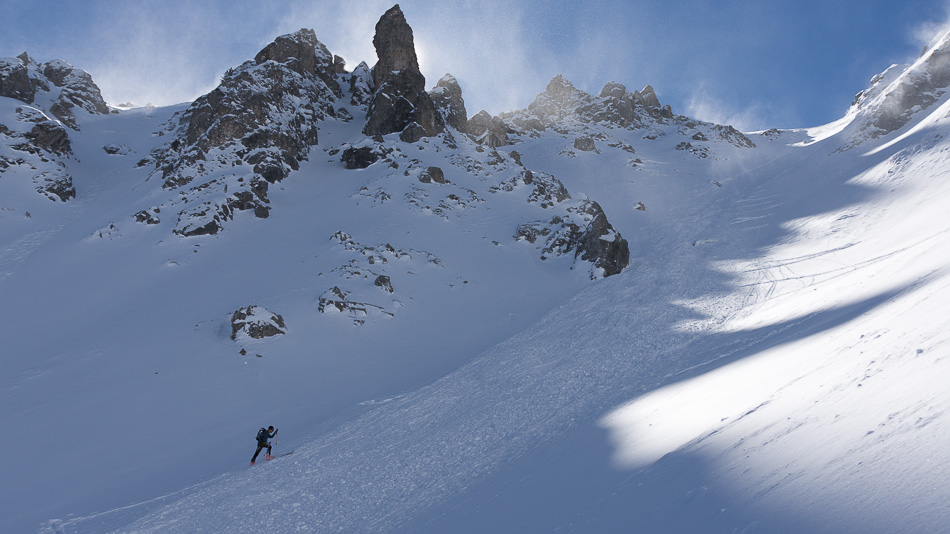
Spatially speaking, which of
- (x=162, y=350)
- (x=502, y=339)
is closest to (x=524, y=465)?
(x=502, y=339)

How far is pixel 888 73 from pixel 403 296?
363ft

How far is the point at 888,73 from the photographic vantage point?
297 feet

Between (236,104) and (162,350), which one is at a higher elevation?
(236,104)

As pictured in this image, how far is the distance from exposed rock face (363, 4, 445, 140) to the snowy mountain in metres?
0.64

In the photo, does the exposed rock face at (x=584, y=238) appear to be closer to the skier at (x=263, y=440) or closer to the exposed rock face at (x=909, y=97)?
the skier at (x=263, y=440)

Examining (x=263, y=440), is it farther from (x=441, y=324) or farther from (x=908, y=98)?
(x=908, y=98)

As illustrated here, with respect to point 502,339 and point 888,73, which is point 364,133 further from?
point 888,73

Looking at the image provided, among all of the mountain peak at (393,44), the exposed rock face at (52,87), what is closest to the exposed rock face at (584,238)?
the mountain peak at (393,44)

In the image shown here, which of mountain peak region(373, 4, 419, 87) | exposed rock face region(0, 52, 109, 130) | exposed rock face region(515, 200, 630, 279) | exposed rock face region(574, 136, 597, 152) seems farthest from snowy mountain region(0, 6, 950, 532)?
exposed rock face region(574, 136, 597, 152)

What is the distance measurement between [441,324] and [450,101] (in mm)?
50139

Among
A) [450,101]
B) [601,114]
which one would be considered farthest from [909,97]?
[450,101]

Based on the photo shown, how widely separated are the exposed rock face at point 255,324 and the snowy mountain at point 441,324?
0.14 meters

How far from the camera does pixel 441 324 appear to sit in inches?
1128

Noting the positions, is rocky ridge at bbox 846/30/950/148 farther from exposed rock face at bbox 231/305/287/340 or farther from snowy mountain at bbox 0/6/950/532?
exposed rock face at bbox 231/305/287/340
